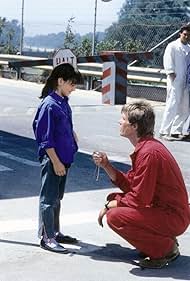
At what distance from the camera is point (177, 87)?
37.3 ft

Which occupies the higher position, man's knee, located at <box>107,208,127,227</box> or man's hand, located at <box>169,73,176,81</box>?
man's hand, located at <box>169,73,176,81</box>

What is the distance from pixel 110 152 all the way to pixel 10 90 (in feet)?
31.7

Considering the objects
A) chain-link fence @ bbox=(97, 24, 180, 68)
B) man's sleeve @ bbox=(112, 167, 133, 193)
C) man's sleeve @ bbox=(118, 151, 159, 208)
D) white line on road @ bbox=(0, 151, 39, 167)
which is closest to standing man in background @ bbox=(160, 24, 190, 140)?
white line on road @ bbox=(0, 151, 39, 167)

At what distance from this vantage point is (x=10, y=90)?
62.3 ft

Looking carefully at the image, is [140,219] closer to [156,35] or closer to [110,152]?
[110,152]

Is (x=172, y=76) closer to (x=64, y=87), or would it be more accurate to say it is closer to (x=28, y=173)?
(x=28, y=173)

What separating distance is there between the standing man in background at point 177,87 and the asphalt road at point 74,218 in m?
0.56

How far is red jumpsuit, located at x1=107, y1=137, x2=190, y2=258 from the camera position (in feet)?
16.3

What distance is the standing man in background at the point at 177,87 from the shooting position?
11.1 meters

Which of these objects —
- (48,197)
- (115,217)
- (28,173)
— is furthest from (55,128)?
(28,173)

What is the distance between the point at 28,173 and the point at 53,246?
116 inches

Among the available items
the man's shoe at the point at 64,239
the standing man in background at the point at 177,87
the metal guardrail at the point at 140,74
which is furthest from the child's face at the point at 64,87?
the metal guardrail at the point at 140,74

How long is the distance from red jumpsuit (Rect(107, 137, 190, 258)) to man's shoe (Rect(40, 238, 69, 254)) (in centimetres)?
52

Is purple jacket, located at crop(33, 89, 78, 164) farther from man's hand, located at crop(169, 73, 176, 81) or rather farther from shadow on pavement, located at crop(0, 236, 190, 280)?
man's hand, located at crop(169, 73, 176, 81)
